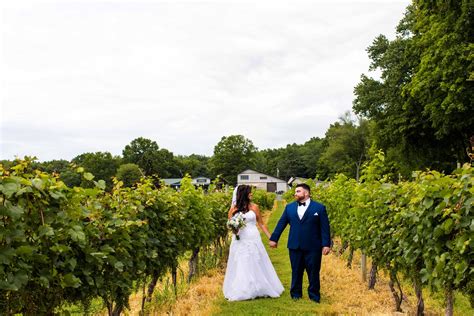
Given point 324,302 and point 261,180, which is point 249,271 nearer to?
point 324,302

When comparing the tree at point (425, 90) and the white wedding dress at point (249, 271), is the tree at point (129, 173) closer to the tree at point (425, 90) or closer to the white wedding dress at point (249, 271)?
the tree at point (425, 90)

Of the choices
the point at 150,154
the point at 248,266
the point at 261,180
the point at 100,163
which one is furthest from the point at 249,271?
the point at 150,154

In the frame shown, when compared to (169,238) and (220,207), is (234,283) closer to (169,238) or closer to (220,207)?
(169,238)

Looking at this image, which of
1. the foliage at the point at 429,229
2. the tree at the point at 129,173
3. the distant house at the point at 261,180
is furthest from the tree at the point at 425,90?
the distant house at the point at 261,180

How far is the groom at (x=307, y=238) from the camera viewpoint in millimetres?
7555

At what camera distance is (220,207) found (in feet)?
42.0

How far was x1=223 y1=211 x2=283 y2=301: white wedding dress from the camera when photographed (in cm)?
795

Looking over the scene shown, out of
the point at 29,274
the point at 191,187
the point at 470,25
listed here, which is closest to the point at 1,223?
the point at 29,274

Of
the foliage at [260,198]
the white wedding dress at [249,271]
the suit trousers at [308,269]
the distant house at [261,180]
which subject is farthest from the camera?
the distant house at [261,180]

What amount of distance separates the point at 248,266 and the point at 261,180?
100 meters

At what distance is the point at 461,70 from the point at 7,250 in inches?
832

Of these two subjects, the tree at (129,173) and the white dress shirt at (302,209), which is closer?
the white dress shirt at (302,209)

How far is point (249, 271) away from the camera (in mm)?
8039

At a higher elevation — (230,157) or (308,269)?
(230,157)
